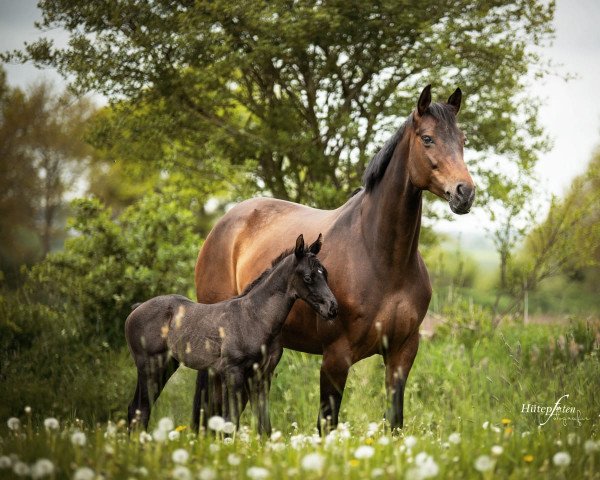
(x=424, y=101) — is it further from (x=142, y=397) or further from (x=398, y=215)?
(x=142, y=397)

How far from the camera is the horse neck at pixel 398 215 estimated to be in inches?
192

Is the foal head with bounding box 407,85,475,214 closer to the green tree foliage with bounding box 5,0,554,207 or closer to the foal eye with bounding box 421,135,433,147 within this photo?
the foal eye with bounding box 421,135,433,147

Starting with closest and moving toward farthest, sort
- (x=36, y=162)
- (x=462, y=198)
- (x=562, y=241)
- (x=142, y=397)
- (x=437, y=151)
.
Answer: (x=462, y=198), (x=437, y=151), (x=142, y=397), (x=562, y=241), (x=36, y=162)

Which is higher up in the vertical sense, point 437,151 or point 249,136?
point 249,136

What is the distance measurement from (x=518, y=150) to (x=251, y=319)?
9094 millimetres

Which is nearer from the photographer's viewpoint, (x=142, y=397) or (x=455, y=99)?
(x=455, y=99)

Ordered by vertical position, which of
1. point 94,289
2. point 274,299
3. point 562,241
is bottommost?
point 274,299

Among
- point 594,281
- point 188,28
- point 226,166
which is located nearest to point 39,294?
point 226,166

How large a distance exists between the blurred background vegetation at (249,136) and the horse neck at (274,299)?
3.65 m

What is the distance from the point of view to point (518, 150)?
12508 millimetres

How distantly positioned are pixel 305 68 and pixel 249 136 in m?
1.51

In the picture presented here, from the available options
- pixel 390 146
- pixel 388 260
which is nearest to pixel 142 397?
pixel 388 260

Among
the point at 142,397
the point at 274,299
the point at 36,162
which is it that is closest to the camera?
the point at 274,299

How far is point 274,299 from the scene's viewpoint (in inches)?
188
